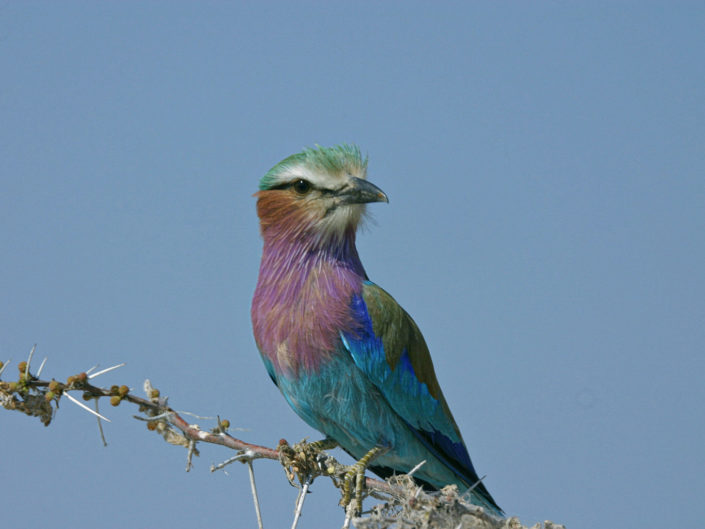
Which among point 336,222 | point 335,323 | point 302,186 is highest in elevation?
point 302,186

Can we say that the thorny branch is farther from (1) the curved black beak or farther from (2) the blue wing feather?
(1) the curved black beak

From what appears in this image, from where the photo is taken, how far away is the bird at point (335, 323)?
13.1ft

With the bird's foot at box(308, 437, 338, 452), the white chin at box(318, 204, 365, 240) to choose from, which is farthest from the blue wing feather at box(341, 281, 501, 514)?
the bird's foot at box(308, 437, 338, 452)

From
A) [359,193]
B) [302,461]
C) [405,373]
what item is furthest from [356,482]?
[359,193]

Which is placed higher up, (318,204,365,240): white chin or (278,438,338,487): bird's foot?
(318,204,365,240): white chin

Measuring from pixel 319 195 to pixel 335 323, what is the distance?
724 millimetres

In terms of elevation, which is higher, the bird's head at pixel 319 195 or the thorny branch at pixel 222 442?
the bird's head at pixel 319 195

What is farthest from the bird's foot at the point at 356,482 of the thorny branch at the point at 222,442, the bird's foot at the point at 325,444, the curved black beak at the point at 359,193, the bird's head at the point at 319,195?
the curved black beak at the point at 359,193

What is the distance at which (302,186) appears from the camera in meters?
4.18

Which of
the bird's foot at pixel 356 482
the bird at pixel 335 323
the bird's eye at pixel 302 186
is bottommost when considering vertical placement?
the bird's foot at pixel 356 482

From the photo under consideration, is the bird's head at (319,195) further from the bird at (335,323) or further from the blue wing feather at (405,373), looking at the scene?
the blue wing feather at (405,373)

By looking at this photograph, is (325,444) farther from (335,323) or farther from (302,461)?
(335,323)

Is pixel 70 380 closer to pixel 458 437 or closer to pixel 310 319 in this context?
pixel 310 319

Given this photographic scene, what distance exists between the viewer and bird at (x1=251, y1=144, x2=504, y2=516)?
400 cm
